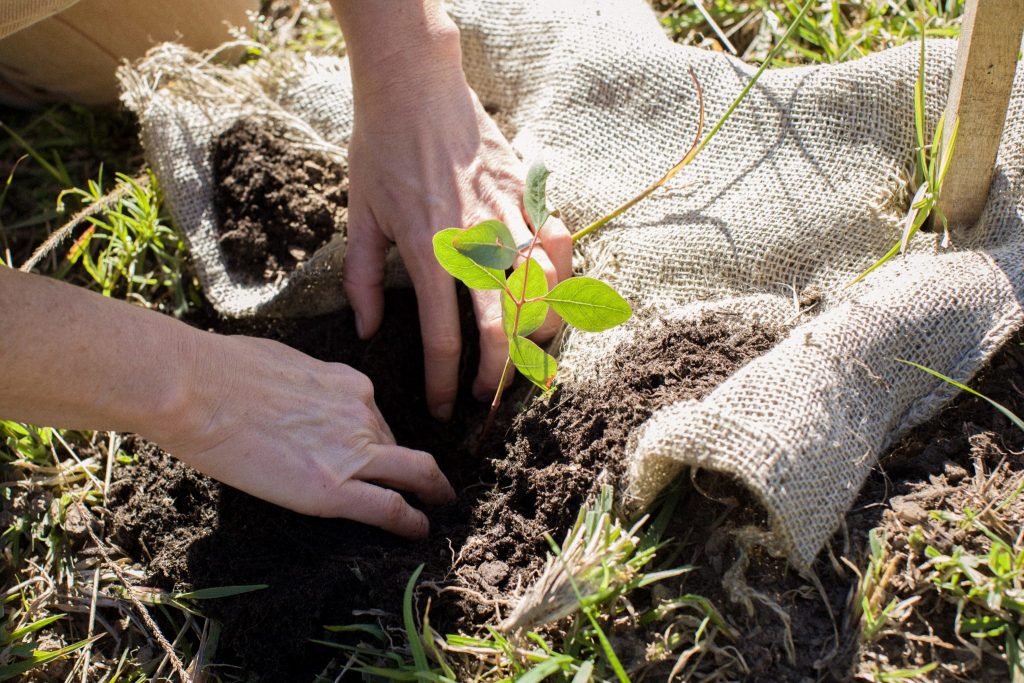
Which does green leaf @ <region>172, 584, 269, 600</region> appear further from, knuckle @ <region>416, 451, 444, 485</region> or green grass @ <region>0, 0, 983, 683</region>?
knuckle @ <region>416, 451, 444, 485</region>

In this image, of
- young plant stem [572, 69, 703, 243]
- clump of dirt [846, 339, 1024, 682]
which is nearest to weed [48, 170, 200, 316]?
young plant stem [572, 69, 703, 243]

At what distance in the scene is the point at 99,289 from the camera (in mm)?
1991

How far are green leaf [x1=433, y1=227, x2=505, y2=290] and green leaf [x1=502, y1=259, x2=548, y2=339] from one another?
2 cm

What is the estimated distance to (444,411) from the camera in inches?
64.9

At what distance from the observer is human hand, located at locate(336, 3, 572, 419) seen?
1.58 m

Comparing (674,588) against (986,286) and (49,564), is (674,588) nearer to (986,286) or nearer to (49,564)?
(986,286)

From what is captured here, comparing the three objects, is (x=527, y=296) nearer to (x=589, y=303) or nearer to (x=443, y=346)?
(x=589, y=303)

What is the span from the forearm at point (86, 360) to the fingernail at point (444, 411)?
0.49 meters

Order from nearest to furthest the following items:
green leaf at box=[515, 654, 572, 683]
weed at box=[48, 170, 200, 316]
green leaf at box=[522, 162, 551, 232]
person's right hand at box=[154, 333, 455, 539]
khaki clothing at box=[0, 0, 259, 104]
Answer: green leaf at box=[515, 654, 572, 683]
green leaf at box=[522, 162, 551, 232]
person's right hand at box=[154, 333, 455, 539]
weed at box=[48, 170, 200, 316]
khaki clothing at box=[0, 0, 259, 104]

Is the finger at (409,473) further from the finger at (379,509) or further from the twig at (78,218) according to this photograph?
the twig at (78,218)

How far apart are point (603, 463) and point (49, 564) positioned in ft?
3.46

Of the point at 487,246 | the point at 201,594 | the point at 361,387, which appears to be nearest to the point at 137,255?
the point at 361,387

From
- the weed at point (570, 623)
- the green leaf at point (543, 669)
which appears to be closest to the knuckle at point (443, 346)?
the weed at point (570, 623)

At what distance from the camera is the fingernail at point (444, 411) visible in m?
1.65
